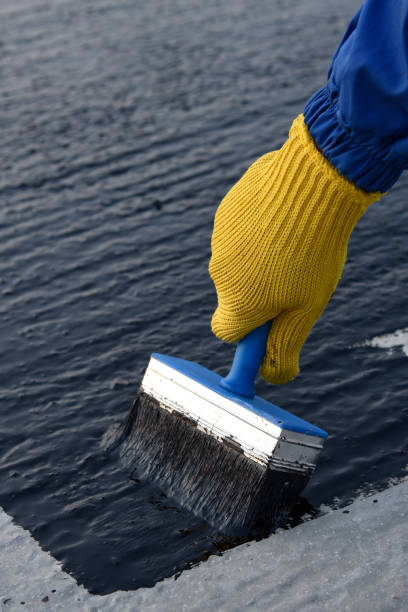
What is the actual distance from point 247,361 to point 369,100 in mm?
1652

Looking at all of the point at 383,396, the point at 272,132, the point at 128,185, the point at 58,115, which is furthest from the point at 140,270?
the point at 58,115

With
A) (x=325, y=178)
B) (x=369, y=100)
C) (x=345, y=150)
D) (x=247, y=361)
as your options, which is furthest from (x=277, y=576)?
(x=369, y=100)

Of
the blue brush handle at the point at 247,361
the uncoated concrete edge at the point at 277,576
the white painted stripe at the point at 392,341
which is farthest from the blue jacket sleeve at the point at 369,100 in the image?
the white painted stripe at the point at 392,341

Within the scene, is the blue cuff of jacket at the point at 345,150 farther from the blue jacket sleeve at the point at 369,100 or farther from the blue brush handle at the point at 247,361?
the blue brush handle at the point at 247,361

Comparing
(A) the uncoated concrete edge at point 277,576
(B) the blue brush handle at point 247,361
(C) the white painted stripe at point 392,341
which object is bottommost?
(A) the uncoated concrete edge at point 277,576

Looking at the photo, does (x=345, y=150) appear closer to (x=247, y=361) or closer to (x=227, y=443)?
(x=247, y=361)

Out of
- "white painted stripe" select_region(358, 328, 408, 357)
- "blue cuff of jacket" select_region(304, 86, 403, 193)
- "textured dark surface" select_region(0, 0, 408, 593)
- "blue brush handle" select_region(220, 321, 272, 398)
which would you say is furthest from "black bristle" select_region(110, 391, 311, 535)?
"white painted stripe" select_region(358, 328, 408, 357)

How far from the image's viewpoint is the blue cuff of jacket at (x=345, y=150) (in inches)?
134

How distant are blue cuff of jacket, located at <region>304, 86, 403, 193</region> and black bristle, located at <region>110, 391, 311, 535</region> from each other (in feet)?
5.23

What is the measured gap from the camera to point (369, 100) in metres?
3.16

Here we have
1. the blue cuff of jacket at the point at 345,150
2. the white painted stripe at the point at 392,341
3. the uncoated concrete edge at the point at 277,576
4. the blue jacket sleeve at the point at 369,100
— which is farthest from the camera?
the white painted stripe at the point at 392,341

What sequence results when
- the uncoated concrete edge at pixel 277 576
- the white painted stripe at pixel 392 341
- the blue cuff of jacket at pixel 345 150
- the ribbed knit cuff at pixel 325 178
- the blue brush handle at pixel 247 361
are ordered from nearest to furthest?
the blue cuff of jacket at pixel 345 150 < the ribbed knit cuff at pixel 325 178 < the uncoated concrete edge at pixel 277 576 < the blue brush handle at pixel 247 361 < the white painted stripe at pixel 392 341

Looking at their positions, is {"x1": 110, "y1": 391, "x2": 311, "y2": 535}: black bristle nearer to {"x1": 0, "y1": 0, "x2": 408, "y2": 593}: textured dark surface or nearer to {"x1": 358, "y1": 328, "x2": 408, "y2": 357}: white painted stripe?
{"x1": 0, "y1": 0, "x2": 408, "y2": 593}: textured dark surface

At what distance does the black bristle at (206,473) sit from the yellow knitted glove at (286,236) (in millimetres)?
773
